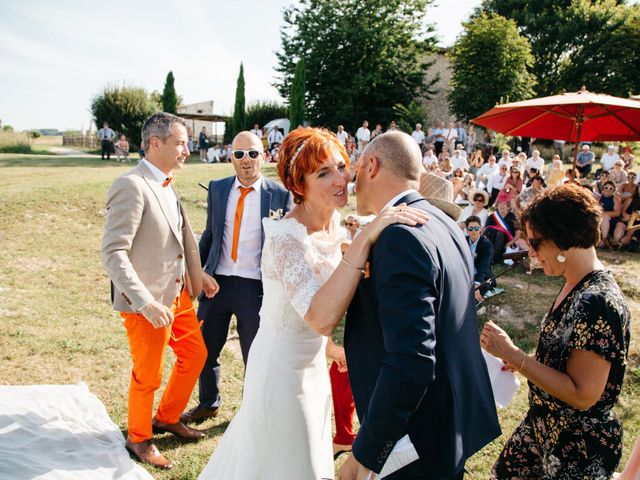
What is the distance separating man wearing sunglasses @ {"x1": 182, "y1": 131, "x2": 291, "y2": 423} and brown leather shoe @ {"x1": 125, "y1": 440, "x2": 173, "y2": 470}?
63cm

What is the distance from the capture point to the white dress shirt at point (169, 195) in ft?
12.1

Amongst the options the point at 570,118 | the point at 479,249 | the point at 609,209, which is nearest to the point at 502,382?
the point at 479,249

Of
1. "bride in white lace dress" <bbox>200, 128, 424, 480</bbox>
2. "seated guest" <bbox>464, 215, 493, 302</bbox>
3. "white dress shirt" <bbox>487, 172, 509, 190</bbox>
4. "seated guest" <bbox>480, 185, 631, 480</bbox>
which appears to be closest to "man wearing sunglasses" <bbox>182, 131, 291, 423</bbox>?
"bride in white lace dress" <bbox>200, 128, 424, 480</bbox>

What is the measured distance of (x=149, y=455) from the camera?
3.69 metres

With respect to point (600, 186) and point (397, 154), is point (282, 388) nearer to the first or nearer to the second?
point (397, 154)

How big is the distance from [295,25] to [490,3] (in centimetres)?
1684

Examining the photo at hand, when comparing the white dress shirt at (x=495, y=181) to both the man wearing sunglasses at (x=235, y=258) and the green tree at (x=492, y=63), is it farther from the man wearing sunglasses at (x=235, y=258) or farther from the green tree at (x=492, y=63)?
the green tree at (x=492, y=63)

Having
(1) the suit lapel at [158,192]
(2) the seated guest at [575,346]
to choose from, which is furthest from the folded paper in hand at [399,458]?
(1) the suit lapel at [158,192]

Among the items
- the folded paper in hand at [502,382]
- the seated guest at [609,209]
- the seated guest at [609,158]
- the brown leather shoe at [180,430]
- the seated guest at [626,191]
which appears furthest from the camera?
the seated guest at [609,158]

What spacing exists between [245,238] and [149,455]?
1.97 metres

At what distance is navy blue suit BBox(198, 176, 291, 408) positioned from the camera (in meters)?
4.23

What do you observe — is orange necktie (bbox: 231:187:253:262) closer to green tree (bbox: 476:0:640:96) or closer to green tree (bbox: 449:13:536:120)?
green tree (bbox: 449:13:536:120)

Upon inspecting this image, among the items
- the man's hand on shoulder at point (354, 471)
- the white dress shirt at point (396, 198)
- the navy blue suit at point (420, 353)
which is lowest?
the man's hand on shoulder at point (354, 471)

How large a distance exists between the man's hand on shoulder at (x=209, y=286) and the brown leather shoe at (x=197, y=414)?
3.69 ft
